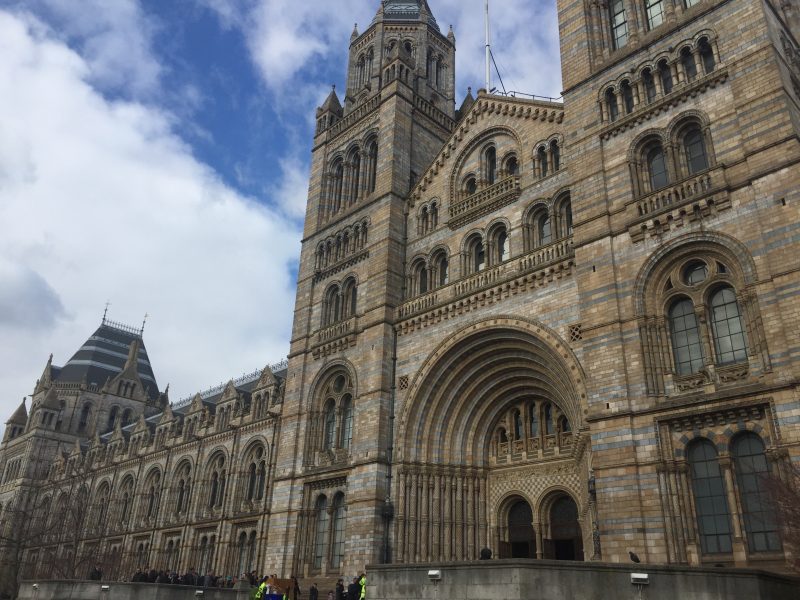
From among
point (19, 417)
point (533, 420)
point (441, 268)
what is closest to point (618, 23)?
point (441, 268)

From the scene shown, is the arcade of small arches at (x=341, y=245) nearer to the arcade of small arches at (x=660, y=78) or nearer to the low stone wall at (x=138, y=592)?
the arcade of small arches at (x=660, y=78)

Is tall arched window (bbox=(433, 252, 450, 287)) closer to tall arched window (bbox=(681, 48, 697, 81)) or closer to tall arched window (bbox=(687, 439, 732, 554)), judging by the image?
tall arched window (bbox=(681, 48, 697, 81))

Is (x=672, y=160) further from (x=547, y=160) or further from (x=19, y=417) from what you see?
(x=19, y=417)

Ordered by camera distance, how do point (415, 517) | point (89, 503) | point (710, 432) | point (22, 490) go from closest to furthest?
point (710, 432)
point (415, 517)
point (89, 503)
point (22, 490)

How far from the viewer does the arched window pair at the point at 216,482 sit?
4800 cm

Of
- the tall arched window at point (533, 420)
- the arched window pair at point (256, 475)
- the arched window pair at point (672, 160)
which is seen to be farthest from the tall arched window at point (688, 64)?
the arched window pair at point (256, 475)

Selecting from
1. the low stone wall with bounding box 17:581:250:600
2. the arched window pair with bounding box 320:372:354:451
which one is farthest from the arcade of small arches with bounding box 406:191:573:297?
the low stone wall with bounding box 17:581:250:600

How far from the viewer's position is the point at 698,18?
23.4 meters

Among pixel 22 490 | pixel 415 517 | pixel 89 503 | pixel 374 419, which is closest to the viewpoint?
pixel 415 517

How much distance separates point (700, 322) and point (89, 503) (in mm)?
60573

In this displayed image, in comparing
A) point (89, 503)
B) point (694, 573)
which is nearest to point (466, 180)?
point (694, 573)

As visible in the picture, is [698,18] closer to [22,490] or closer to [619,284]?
[619,284]

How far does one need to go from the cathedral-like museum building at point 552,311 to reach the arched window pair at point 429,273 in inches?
3.9

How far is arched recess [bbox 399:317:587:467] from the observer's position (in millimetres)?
27422
